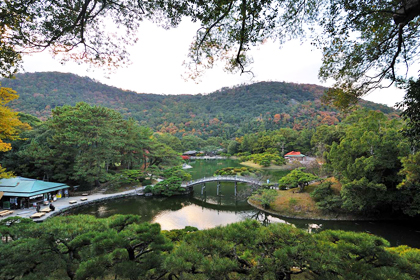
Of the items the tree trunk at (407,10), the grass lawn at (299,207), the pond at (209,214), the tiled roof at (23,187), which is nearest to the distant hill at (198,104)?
the grass lawn at (299,207)

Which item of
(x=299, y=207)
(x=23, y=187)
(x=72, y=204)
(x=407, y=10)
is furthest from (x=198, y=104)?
(x=407, y=10)

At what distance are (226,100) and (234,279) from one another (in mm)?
95062

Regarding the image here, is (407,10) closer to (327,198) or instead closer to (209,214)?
(327,198)

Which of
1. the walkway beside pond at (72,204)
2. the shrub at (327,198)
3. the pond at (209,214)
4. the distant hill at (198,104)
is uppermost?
the distant hill at (198,104)

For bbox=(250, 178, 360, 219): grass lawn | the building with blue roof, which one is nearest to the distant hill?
bbox=(250, 178, 360, 219): grass lawn

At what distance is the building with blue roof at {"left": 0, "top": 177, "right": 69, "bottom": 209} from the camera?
36.6ft

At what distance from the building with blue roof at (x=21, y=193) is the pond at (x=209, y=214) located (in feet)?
8.23

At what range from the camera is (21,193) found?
11.2 meters

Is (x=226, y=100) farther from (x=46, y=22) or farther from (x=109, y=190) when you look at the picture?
(x=46, y=22)

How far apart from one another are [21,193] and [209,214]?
11.4 m

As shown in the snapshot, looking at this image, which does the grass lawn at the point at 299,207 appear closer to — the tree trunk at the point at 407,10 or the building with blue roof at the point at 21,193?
the tree trunk at the point at 407,10

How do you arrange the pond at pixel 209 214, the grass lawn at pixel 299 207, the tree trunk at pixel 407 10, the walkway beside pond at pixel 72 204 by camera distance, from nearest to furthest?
the tree trunk at pixel 407 10 < the pond at pixel 209 214 < the walkway beside pond at pixel 72 204 < the grass lawn at pixel 299 207

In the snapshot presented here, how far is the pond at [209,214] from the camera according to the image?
9.17m

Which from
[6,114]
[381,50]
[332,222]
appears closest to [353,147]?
[332,222]
